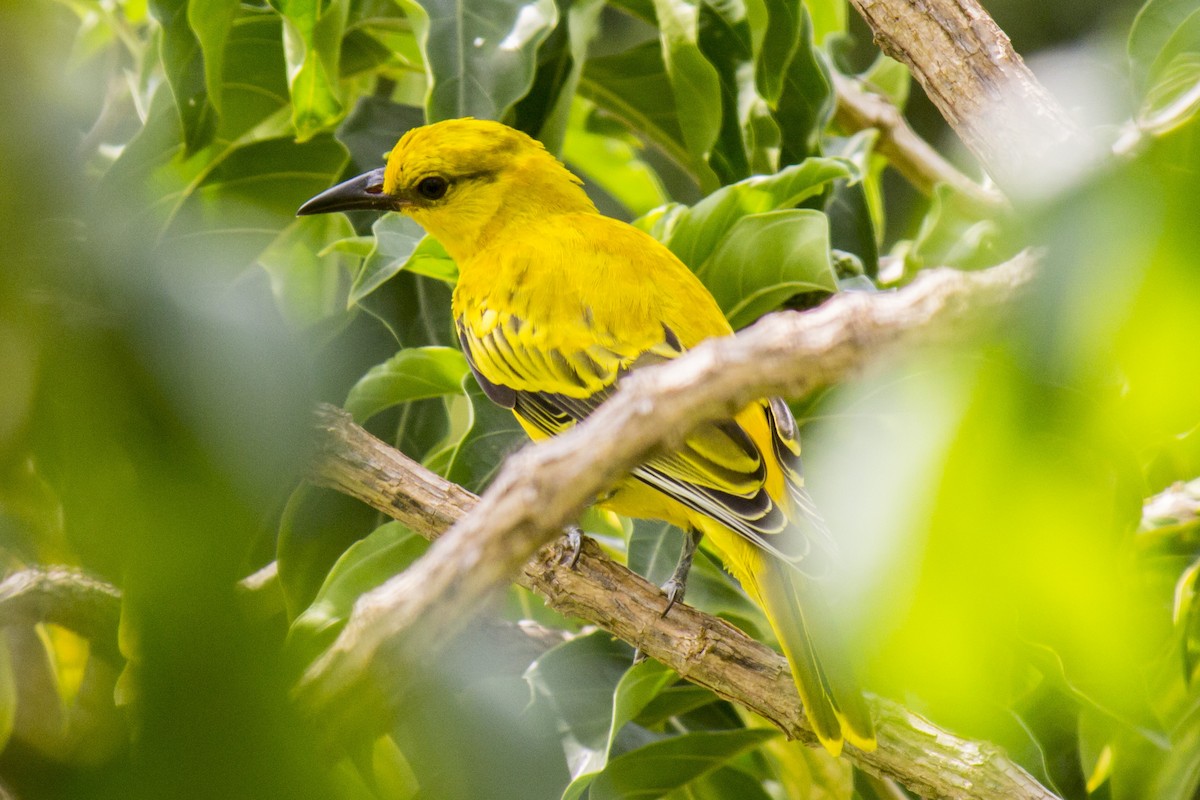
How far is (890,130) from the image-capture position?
2920mm

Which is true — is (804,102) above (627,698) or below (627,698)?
above

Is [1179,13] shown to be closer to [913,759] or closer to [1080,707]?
[1080,707]

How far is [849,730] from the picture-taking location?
1.71 metres

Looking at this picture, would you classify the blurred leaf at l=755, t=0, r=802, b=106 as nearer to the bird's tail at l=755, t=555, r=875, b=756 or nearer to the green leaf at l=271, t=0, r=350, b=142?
the green leaf at l=271, t=0, r=350, b=142

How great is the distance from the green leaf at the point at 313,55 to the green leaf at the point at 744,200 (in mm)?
747

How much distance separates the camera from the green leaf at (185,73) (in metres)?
2.10

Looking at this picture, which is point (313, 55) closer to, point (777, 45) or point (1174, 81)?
point (777, 45)

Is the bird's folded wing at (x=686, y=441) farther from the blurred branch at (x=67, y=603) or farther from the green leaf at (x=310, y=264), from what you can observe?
the blurred branch at (x=67, y=603)

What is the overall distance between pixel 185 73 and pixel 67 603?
1251 millimetres

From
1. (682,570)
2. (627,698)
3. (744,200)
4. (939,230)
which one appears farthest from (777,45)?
(627,698)

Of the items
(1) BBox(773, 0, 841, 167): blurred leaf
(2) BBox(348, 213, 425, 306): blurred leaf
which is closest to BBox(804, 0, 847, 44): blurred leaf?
(1) BBox(773, 0, 841, 167): blurred leaf

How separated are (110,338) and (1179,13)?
7.05 ft

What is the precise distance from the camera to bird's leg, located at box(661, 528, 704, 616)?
6.53 ft

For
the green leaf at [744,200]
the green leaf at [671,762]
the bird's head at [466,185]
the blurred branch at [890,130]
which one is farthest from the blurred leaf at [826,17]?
the green leaf at [671,762]
